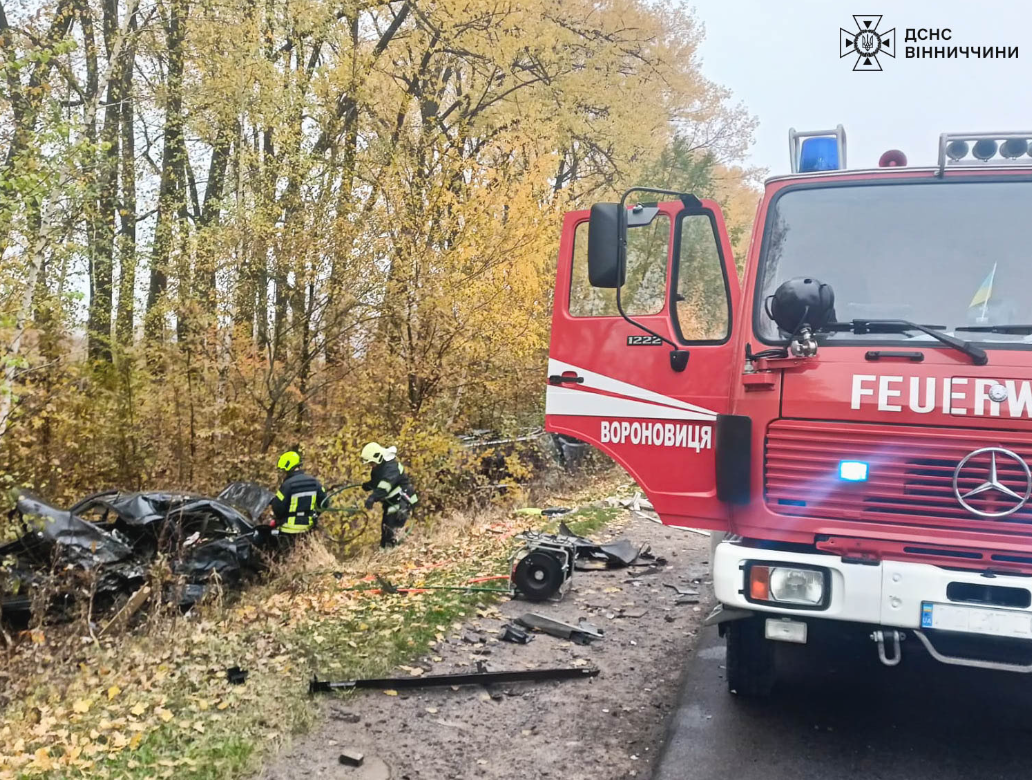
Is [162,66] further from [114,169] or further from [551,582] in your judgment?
[551,582]

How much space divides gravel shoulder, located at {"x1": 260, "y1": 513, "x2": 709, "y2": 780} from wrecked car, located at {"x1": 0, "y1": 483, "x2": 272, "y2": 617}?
2280 millimetres

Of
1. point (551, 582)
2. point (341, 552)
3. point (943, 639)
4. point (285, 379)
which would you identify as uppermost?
point (285, 379)

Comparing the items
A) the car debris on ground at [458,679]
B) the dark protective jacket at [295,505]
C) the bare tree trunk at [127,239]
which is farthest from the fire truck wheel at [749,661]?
the bare tree trunk at [127,239]

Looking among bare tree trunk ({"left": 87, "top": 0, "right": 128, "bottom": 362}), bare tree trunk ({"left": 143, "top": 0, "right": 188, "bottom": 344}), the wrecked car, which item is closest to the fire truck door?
the wrecked car

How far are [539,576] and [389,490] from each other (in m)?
3.51

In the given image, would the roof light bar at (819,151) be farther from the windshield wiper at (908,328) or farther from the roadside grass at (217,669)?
the roadside grass at (217,669)

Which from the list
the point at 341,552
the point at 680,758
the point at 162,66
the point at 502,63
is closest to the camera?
the point at 680,758

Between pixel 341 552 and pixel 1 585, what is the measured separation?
4.01 meters

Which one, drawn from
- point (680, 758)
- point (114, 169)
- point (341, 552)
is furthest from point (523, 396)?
point (680, 758)

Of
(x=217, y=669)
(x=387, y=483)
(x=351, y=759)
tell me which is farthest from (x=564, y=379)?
(x=387, y=483)

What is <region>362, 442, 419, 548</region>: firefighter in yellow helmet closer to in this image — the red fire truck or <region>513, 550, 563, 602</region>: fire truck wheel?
<region>513, 550, 563, 602</region>: fire truck wheel

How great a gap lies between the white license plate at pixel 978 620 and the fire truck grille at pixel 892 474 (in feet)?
1.11

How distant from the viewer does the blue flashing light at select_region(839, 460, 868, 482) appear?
3396 millimetres

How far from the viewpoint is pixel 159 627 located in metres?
5.47
